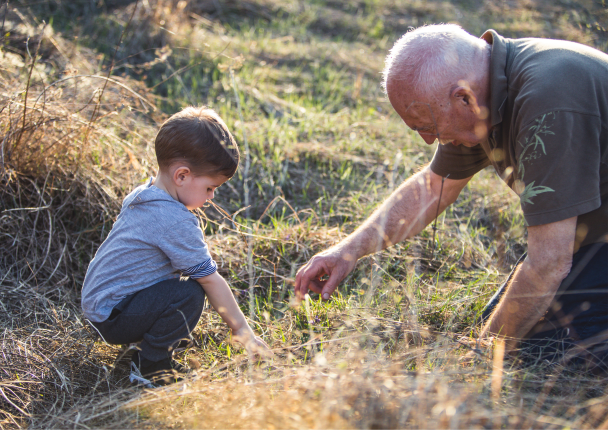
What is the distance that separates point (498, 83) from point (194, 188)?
1374mm

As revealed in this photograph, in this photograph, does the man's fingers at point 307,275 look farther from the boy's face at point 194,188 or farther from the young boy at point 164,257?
the boy's face at point 194,188

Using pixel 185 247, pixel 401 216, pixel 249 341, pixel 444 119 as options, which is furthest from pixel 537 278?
pixel 185 247

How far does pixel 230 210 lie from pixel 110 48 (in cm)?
317

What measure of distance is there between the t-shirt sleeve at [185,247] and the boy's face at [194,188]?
4.5 inches

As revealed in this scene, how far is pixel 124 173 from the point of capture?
3131mm

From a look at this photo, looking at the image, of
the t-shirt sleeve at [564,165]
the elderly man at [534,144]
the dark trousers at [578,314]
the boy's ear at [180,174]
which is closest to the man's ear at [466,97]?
the elderly man at [534,144]

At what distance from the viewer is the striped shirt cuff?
2.02 meters

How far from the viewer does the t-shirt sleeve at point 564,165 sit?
172 cm

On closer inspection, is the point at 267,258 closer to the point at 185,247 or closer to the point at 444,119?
the point at 185,247

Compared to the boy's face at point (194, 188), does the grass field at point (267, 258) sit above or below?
below

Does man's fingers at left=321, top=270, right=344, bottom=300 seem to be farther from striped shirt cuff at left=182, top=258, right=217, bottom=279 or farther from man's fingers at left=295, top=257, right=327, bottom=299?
striped shirt cuff at left=182, top=258, right=217, bottom=279

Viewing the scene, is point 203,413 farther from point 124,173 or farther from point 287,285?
point 124,173

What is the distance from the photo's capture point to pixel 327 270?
2.38 metres

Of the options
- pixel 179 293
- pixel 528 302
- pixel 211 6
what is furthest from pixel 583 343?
pixel 211 6
